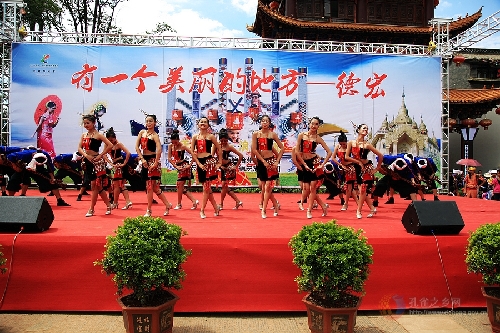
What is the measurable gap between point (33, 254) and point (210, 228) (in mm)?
1810

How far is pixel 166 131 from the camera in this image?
11961 mm

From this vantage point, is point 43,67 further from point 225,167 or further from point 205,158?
point 205,158

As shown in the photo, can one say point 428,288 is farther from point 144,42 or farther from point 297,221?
point 144,42

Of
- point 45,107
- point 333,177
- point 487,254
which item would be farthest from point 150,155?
point 45,107

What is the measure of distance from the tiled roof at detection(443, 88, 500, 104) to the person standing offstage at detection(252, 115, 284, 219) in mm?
11291

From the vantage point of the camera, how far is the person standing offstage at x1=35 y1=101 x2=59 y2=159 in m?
11.7

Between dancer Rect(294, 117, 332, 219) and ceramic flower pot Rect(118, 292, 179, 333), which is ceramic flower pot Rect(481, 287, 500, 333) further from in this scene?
dancer Rect(294, 117, 332, 219)

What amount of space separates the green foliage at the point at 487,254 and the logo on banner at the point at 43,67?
1185cm

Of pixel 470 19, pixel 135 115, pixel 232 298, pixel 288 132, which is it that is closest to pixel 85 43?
pixel 135 115

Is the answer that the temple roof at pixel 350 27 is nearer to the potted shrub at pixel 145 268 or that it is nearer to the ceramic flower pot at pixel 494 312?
the ceramic flower pot at pixel 494 312

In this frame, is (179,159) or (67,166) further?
(67,166)

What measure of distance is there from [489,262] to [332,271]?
1.40 meters

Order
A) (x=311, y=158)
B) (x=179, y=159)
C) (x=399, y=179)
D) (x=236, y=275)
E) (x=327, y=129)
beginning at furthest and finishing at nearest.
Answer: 1. (x=327, y=129)
2. (x=399, y=179)
3. (x=179, y=159)
4. (x=311, y=158)
5. (x=236, y=275)

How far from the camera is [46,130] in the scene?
11766 mm
